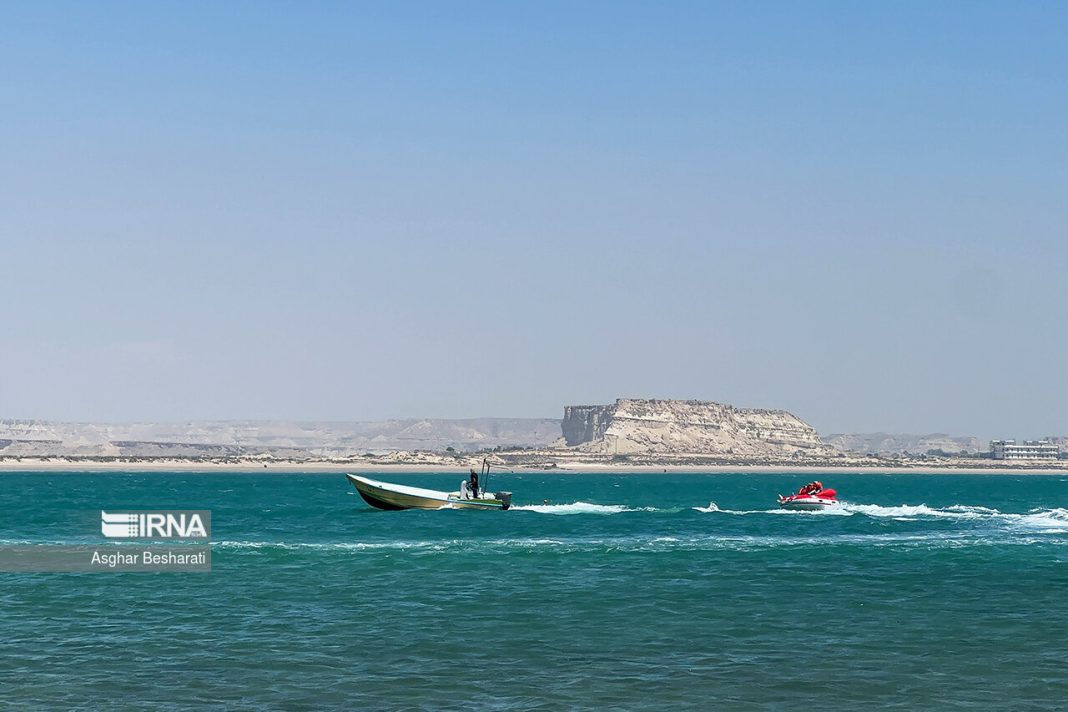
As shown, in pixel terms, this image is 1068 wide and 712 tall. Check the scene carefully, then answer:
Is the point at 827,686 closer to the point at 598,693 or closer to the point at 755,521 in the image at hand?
the point at 598,693

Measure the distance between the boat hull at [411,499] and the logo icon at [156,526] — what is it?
472 inches

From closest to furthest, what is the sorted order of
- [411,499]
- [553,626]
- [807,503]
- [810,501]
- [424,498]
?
[553,626]
[424,498]
[411,499]
[807,503]
[810,501]

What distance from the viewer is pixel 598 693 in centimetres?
2398

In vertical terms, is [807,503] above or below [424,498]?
below

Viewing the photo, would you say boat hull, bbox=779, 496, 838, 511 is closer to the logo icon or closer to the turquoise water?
the turquoise water

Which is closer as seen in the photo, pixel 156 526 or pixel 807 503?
pixel 156 526

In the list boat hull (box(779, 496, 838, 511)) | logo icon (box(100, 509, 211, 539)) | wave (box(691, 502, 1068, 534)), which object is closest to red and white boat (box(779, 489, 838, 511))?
boat hull (box(779, 496, 838, 511))

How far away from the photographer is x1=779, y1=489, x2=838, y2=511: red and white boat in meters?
93.7

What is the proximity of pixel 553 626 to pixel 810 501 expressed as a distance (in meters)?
66.5

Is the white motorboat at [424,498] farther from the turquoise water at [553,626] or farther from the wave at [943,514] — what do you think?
the turquoise water at [553,626]

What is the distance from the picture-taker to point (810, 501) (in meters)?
95.2

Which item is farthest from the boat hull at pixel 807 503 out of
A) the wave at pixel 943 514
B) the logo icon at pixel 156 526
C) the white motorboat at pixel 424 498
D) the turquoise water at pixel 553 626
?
the logo icon at pixel 156 526

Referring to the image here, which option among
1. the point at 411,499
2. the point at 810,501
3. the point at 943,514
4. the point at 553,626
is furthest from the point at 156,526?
the point at 943,514

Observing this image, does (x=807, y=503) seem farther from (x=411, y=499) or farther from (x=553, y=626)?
(x=553, y=626)
